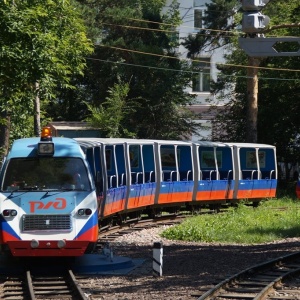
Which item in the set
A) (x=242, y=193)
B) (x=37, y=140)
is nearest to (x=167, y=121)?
(x=242, y=193)

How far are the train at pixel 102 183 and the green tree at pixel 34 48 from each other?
1942mm

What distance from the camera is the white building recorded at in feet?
193

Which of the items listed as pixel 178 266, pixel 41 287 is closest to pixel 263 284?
pixel 178 266

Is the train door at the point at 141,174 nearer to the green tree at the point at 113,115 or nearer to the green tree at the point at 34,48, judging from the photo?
the green tree at the point at 34,48

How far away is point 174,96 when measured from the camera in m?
53.4

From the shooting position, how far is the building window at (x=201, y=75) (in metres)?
56.0

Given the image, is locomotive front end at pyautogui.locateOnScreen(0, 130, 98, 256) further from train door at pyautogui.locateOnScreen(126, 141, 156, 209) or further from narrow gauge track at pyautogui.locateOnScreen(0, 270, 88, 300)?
train door at pyautogui.locateOnScreen(126, 141, 156, 209)

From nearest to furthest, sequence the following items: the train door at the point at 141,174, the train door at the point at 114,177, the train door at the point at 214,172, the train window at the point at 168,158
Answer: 1. the train door at the point at 114,177
2. the train door at the point at 141,174
3. the train window at the point at 168,158
4. the train door at the point at 214,172

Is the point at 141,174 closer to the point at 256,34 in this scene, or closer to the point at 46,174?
the point at 256,34

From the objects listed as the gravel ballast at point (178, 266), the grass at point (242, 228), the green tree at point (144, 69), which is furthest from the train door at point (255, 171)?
the green tree at point (144, 69)

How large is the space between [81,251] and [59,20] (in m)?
9.83

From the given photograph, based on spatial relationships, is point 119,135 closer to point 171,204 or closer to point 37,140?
point 171,204

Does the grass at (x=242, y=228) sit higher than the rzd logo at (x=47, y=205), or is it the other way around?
the rzd logo at (x=47, y=205)

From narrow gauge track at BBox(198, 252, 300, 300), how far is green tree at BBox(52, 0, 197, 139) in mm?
35109
